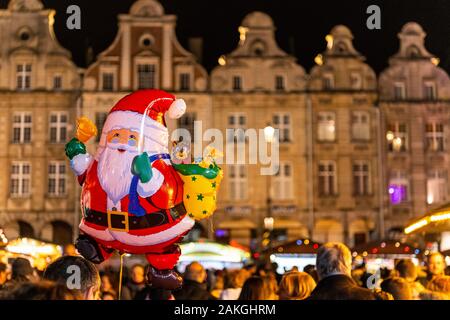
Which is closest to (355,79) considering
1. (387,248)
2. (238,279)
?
(387,248)

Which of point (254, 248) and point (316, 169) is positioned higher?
point (316, 169)

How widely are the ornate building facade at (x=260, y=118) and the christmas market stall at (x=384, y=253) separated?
36.7ft

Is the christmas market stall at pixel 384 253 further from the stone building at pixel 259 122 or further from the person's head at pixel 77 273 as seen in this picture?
the person's head at pixel 77 273

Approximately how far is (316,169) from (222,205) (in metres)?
4.23

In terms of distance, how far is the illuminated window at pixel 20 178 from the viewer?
3231cm

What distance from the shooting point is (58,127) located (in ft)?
108

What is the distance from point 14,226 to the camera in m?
32.5

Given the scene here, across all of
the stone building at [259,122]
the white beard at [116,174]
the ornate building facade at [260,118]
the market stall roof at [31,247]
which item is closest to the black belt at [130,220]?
the white beard at [116,174]

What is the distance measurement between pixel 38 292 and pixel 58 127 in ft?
101

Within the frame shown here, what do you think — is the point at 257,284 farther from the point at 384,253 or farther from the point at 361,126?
the point at 361,126

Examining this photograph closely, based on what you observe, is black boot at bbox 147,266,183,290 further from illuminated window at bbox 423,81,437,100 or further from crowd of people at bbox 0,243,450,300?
illuminated window at bbox 423,81,437,100
